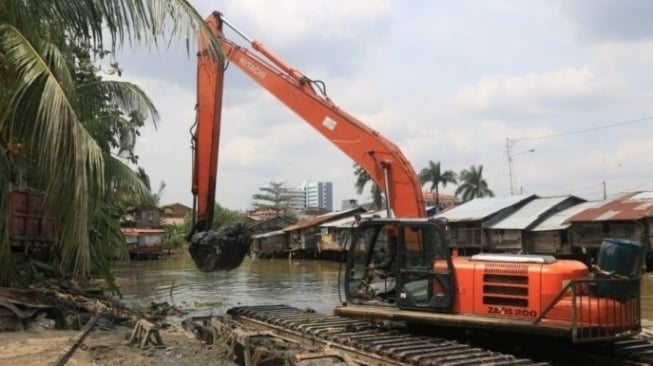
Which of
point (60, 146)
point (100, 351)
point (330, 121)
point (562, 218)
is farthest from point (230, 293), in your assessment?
point (562, 218)

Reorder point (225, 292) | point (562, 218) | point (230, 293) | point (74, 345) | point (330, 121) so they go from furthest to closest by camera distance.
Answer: point (562, 218)
point (225, 292)
point (230, 293)
point (330, 121)
point (74, 345)

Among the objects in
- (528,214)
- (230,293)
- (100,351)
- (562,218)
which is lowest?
(230,293)

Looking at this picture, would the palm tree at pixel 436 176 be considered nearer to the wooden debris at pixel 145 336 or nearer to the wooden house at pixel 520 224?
the wooden house at pixel 520 224

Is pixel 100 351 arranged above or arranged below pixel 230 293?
above

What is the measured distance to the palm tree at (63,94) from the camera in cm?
748

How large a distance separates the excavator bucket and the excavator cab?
Result: 98.8 inches

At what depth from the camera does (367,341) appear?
8.50 metres

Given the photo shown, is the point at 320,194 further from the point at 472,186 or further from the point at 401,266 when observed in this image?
the point at 401,266

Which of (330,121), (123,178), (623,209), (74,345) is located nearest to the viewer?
(74,345)

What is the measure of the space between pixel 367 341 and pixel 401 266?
111 centimetres

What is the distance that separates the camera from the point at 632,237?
35156 millimetres

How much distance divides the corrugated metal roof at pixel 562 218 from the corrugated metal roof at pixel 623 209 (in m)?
0.82

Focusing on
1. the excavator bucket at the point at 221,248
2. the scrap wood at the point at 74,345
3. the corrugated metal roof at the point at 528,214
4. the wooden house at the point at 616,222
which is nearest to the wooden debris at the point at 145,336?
the scrap wood at the point at 74,345

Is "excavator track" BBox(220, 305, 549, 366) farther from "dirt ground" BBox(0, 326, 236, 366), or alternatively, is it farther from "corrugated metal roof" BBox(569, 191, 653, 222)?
"corrugated metal roof" BBox(569, 191, 653, 222)
